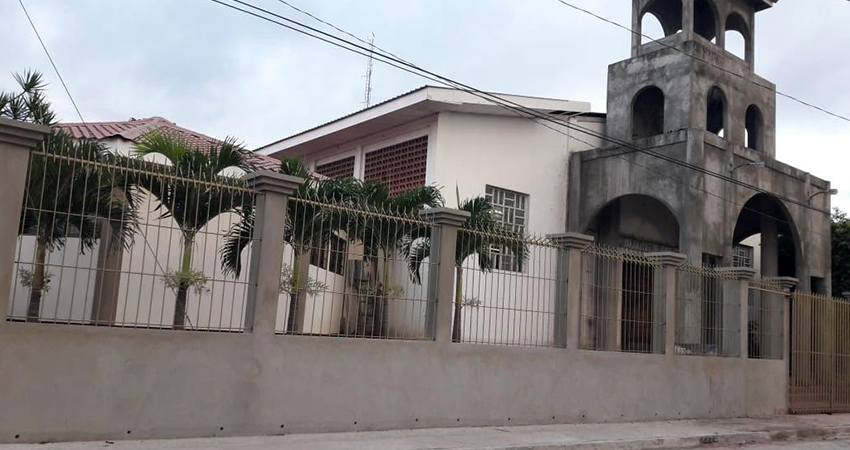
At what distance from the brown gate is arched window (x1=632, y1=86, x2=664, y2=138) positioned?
536 centimetres

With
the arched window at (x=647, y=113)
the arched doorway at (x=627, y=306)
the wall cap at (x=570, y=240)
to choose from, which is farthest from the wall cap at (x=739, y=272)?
the arched window at (x=647, y=113)

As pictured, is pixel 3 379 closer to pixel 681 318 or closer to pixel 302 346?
pixel 302 346

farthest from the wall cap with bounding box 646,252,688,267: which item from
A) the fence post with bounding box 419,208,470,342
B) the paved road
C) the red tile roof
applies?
the red tile roof

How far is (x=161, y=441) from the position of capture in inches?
279

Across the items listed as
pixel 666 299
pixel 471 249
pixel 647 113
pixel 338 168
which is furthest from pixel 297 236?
pixel 647 113

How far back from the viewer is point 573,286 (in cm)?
1065

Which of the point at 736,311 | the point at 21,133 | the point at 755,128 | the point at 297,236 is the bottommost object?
the point at 736,311

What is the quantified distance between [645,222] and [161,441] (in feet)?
45.3

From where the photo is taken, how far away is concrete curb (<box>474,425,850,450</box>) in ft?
28.5

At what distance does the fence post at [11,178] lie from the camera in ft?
21.6

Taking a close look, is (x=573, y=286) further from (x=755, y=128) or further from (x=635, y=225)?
(x=755, y=128)

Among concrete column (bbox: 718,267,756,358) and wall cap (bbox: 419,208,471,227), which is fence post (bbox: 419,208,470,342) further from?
concrete column (bbox: 718,267,756,358)

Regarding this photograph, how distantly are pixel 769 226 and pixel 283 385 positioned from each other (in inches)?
604

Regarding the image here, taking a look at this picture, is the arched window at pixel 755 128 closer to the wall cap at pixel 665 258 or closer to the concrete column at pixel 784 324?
the concrete column at pixel 784 324
